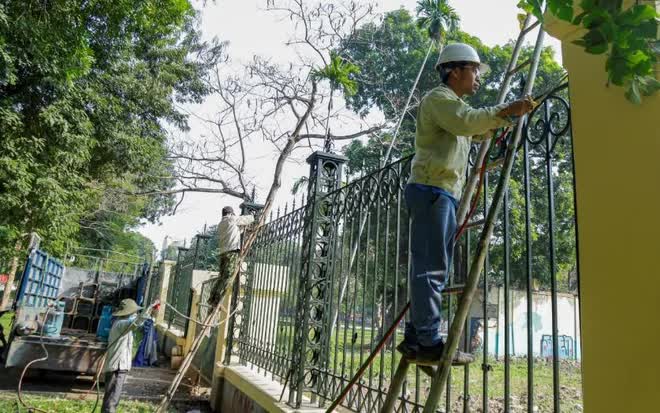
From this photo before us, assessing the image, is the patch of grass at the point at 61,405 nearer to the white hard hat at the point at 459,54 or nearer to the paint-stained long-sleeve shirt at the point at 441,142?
the paint-stained long-sleeve shirt at the point at 441,142

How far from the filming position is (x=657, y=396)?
159 cm

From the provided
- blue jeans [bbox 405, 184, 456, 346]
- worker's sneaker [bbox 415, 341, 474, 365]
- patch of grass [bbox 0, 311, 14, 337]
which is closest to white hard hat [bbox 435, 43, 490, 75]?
blue jeans [bbox 405, 184, 456, 346]

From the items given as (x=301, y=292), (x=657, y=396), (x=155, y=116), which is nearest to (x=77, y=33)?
(x=301, y=292)

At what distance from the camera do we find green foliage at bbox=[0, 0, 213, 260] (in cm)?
761

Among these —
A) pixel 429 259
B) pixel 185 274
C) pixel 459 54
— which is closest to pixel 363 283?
pixel 429 259

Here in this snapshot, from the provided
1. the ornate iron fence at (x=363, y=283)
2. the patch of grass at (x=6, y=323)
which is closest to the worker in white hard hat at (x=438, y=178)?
the ornate iron fence at (x=363, y=283)

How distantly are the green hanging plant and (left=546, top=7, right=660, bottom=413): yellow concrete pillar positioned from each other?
1.08ft

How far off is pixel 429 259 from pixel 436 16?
1399cm

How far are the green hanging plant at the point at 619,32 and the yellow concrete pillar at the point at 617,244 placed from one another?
0.33 m

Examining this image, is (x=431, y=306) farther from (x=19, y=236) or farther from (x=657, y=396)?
(x=19, y=236)

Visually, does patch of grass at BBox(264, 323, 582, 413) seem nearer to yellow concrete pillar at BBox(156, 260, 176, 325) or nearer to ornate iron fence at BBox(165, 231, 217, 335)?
ornate iron fence at BBox(165, 231, 217, 335)

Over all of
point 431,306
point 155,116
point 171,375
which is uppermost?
point 155,116

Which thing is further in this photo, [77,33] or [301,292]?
[77,33]

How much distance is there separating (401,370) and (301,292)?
3388 millimetres
